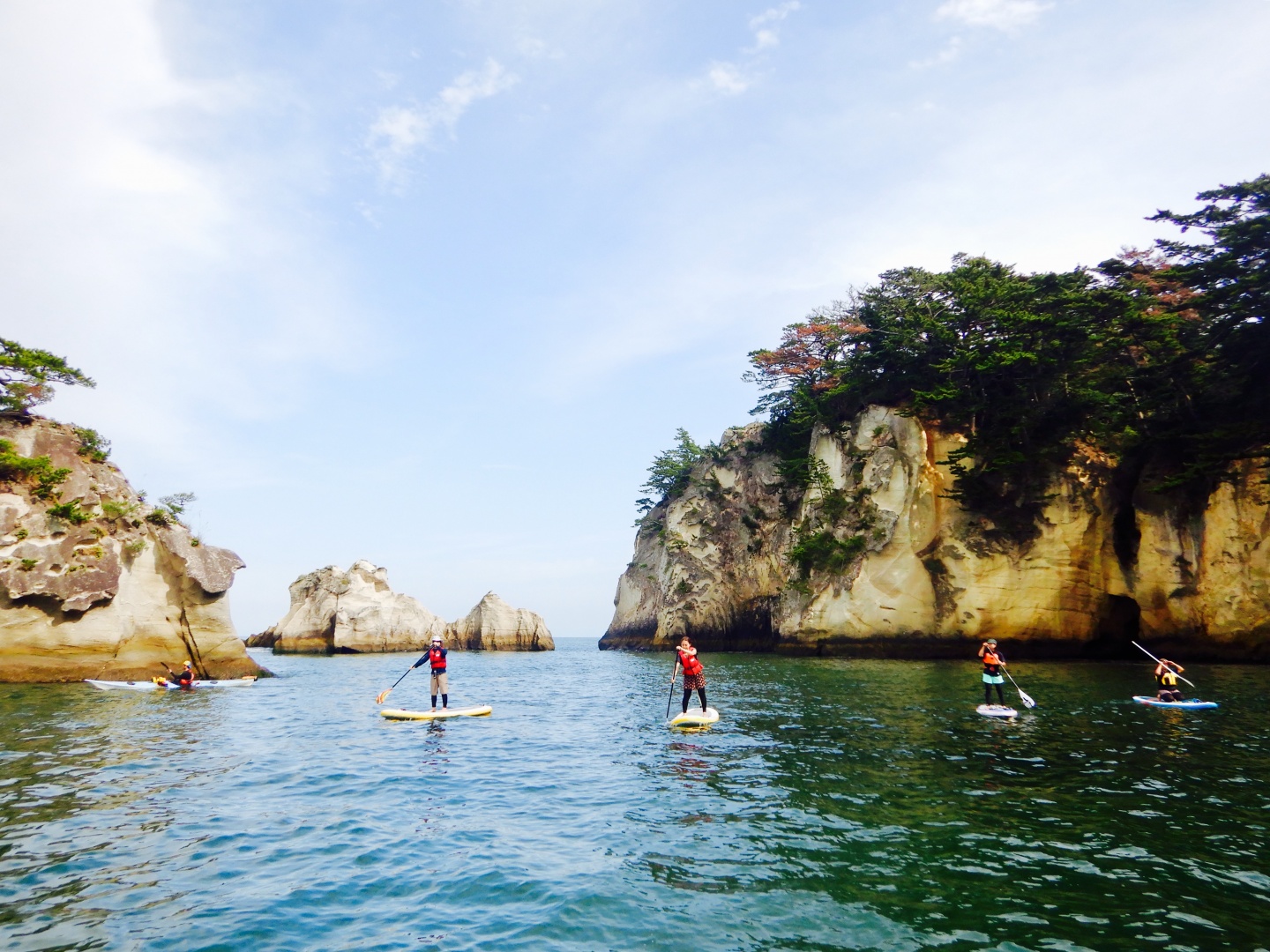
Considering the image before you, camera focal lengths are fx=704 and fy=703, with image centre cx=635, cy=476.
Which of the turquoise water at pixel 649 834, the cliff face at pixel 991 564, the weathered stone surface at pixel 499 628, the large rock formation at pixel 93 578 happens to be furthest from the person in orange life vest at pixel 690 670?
the weathered stone surface at pixel 499 628

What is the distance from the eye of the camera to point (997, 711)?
62.6 feet

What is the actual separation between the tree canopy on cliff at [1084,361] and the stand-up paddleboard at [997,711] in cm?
1940

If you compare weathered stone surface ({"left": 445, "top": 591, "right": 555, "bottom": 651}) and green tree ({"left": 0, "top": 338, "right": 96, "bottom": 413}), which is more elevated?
green tree ({"left": 0, "top": 338, "right": 96, "bottom": 413})

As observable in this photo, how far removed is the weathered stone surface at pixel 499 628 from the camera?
80.1 m

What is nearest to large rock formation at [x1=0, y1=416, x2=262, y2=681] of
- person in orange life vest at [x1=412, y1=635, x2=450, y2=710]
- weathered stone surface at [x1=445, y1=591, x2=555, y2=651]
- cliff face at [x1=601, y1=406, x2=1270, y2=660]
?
person in orange life vest at [x1=412, y1=635, x2=450, y2=710]

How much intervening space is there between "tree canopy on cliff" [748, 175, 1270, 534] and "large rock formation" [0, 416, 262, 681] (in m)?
39.9

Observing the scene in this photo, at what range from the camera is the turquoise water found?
23.1 ft

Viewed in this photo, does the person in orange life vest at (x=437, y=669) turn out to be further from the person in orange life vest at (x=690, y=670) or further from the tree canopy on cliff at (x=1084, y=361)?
the tree canopy on cliff at (x=1084, y=361)

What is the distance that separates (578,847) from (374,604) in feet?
212

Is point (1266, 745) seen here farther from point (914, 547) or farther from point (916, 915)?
point (914, 547)

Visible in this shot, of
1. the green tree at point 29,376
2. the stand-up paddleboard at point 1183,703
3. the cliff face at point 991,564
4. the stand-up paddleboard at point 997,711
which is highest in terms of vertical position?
the green tree at point 29,376

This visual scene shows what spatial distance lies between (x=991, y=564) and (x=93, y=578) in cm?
4502

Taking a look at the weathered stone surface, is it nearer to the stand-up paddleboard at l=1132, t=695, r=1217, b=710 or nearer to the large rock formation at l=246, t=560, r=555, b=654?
the large rock formation at l=246, t=560, r=555, b=654

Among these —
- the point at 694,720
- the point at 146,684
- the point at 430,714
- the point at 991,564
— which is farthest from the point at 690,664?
the point at 991,564
